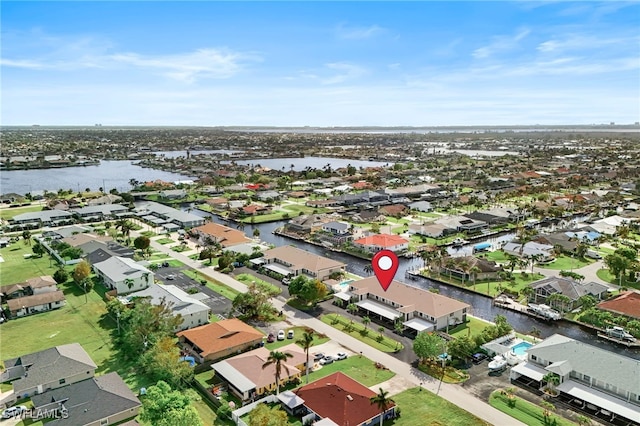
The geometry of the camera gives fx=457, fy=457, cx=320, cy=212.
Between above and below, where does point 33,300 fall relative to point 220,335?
below

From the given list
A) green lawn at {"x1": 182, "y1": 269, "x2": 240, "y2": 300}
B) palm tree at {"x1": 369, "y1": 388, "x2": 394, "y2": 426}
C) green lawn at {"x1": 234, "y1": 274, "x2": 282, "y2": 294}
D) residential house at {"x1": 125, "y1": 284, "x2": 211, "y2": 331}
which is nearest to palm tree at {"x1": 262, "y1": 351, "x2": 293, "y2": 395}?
palm tree at {"x1": 369, "y1": 388, "x2": 394, "y2": 426}

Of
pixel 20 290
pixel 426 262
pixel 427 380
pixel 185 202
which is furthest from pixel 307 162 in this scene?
pixel 427 380

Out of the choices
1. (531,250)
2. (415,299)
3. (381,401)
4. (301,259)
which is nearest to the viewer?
(381,401)

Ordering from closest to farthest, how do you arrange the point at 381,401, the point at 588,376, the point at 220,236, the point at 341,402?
the point at 381,401
the point at 341,402
the point at 588,376
the point at 220,236

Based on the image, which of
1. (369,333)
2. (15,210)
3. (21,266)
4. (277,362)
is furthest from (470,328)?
(15,210)

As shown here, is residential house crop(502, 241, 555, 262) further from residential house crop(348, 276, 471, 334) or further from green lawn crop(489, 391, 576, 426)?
green lawn crop(489, 391, 576, 426)

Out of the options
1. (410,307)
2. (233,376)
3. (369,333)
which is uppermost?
(410,307)

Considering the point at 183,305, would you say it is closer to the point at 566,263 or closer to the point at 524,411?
the point at 524,411
